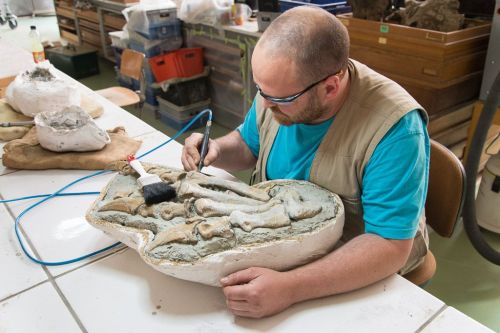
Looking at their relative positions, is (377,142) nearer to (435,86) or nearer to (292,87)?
(292,87)

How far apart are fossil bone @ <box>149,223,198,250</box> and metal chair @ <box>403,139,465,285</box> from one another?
692 millimetres

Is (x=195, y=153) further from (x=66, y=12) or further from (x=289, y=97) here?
(x=66, y=12)

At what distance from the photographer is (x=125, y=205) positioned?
1.04m

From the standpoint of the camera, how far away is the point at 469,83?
7.45ft

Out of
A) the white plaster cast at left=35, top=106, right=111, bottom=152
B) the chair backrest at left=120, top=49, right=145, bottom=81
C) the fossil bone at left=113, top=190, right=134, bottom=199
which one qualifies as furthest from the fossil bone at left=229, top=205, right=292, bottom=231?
the chair backrest at left=120, top=49, right=145, bottom=81

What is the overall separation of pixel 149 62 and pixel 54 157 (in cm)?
225

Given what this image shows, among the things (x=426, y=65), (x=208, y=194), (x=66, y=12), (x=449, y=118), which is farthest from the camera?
(x=66, y=12)

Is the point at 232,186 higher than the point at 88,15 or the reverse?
the reverse

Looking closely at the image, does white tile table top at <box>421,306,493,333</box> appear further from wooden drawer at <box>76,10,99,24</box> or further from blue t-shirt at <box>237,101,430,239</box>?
wooden drawer at <box>76,10,99,24</box>

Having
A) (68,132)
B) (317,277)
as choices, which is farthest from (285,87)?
(68,132)

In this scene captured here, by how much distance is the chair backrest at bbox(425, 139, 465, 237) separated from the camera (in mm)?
1195

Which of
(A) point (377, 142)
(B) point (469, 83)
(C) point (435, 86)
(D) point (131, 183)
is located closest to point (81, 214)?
(D) point (131, 183)

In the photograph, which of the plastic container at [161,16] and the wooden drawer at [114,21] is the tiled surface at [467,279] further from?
the wooden drawer at [114,21]

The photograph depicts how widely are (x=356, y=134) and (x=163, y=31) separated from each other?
2858mm
